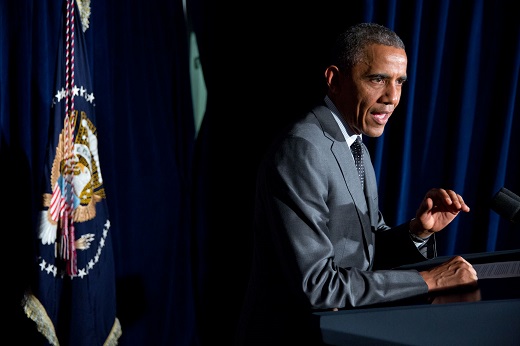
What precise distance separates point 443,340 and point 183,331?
7.67ft

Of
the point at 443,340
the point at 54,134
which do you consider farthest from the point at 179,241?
the point at 443,340

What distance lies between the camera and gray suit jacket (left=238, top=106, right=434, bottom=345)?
126 centimetres

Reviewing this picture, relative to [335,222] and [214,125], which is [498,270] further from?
[214,125]

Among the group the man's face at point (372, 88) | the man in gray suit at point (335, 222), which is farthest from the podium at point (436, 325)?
the man's face at point (372, 88)

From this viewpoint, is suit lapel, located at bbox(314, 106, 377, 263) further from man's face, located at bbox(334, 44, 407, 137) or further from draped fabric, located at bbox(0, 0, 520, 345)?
draped fabric, located at bbox(0, 0, 520, 345)

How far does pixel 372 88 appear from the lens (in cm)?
150

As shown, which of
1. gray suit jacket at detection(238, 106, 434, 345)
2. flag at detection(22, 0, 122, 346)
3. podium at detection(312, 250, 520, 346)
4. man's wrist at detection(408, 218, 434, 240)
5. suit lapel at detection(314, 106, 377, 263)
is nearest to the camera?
podium at detection(312, 250, 520, 346)

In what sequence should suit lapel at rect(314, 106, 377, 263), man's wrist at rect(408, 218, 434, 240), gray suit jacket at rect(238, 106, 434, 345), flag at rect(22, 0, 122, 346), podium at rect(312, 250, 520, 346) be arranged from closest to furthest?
podium at rect(312, 250, 520, 346) → gray suit jacket at rect(238, 106, 434, 345) → suit lapel at rect(314, 106, 377, 263) → man's wrist at rect(408, 218, 434, 240) → flag at rect(22, 0, 122, 346)

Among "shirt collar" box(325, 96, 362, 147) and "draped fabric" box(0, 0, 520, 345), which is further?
"draped fabric" box(0, 0, 520, 345)

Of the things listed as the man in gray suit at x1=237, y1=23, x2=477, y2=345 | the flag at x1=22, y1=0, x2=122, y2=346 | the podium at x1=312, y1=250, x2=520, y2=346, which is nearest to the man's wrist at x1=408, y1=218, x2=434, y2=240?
the man in gray suit at x1=237, y1=23, x2=477, y2=345

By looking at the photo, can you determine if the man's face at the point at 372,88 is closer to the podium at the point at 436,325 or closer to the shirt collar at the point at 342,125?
the shirt collar at the point at 342,125

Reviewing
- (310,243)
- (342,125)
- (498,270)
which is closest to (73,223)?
(342,125)

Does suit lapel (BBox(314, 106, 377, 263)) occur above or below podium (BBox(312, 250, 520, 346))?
above

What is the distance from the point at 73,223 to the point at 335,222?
4.37 ft
